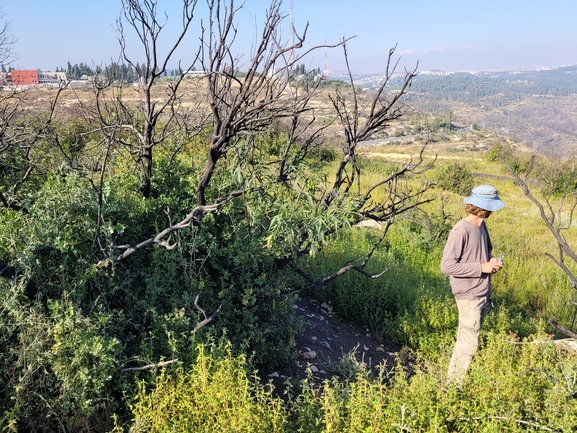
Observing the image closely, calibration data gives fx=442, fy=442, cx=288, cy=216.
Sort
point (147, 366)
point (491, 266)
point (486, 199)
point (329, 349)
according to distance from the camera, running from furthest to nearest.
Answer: point (329, 349) < point (486, 199) < point (491, 266) < point (147, 366)

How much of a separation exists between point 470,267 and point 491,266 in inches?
6.2

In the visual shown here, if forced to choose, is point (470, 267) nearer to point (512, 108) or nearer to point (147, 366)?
point (147, 366)

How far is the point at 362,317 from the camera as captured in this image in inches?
203

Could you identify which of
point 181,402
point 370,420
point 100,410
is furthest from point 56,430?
point 370,420

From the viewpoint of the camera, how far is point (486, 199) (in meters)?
3.60

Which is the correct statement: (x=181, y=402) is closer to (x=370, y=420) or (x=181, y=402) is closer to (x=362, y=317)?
(x=370, y=420)

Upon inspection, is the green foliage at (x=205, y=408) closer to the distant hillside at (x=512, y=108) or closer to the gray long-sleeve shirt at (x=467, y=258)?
the gray long-sleeve shirt at (x=467, y=258)

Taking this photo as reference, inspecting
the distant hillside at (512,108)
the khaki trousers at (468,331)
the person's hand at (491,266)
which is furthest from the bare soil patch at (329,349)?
the distant hillside at (512,108)

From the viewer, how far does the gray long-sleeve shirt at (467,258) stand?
3.60 meters

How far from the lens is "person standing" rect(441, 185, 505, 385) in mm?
3586

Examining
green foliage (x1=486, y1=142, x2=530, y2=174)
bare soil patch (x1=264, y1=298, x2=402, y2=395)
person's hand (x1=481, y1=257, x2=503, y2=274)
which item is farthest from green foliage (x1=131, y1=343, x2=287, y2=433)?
green foliage (x1=486, y1=142, x2=530, y2=174)

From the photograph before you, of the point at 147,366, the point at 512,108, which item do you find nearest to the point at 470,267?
the point at 147,366

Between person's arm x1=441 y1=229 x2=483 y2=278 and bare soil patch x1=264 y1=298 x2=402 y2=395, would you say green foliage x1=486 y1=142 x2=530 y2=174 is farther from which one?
person's arm x1=441 y1=229 x2=483 y2=278

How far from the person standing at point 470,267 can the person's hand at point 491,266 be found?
15mm
